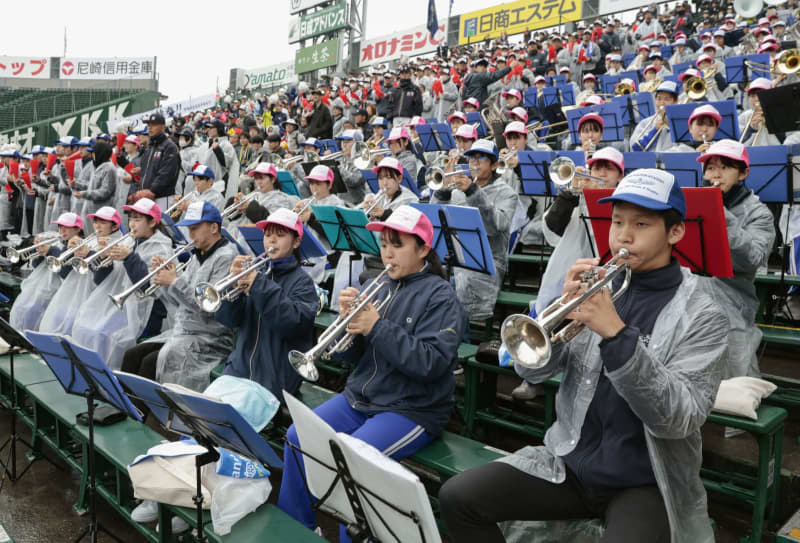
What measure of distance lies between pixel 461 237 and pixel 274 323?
1745mm

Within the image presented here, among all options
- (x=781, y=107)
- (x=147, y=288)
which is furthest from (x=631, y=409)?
(x=147, y=288)

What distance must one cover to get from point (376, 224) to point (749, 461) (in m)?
2.67

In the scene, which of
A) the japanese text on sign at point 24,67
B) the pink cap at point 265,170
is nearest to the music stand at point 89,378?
the pink cap at point 265,170

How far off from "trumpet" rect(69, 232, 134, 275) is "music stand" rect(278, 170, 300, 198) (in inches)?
133

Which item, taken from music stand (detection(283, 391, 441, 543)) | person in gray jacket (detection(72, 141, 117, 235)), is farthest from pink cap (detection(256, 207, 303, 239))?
person in gray jacket (detection(72, 141, 117, 235))

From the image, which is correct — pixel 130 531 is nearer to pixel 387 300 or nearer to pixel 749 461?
pixel 387 300

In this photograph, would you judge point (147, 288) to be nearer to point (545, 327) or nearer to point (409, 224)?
point (409, 224)

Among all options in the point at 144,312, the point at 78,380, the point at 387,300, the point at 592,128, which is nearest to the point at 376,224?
the point at 387,300

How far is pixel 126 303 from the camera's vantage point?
6.62 metres

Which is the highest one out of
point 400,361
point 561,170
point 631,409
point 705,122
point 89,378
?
point 705,122

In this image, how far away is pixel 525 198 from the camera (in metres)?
8.17

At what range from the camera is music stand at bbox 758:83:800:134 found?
5.68 metres

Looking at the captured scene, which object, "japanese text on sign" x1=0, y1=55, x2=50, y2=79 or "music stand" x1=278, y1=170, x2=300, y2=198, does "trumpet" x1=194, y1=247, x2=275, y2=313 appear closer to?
"music stand" x1=278, y1=170, x2=300, y2=198

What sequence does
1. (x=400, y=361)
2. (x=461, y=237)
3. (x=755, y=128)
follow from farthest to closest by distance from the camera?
(x=755, y=128), (x=461, y=237), (x=400, y=361)
